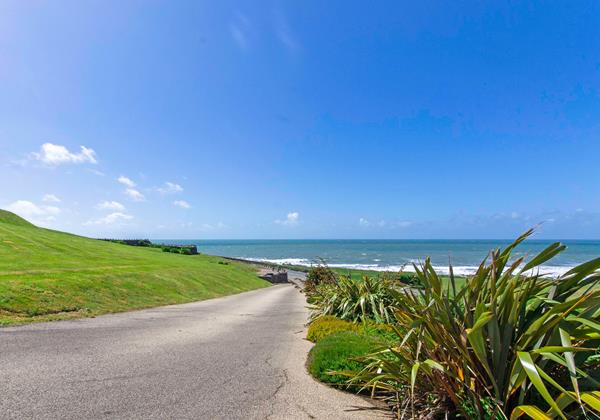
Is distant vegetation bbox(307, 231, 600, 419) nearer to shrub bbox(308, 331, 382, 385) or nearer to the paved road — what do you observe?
shrub bbox(308, 331, 382, 385)

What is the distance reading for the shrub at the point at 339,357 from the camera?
523 centimetres

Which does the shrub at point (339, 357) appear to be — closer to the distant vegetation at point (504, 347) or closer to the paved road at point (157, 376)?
the paved road at point (157, 376)

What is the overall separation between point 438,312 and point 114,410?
4.36 m

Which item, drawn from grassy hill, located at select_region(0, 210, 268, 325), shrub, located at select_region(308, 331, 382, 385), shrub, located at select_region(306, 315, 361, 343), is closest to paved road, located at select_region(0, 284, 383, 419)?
shrub, located at select_region(308, 331, 382, 385)

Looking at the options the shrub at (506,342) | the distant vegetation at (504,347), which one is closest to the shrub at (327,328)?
the distant vegetation at (504,347)

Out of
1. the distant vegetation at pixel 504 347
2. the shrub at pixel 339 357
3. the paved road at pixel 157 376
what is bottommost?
the paved road at pixel 157 376

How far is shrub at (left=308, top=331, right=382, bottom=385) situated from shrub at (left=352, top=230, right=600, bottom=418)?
119 cm

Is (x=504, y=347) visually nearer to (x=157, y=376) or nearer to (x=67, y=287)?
(x=157, y=376)

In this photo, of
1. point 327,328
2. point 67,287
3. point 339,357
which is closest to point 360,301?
point 327,328

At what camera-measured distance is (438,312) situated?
391 cm

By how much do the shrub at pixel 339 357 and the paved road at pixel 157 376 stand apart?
22 cm

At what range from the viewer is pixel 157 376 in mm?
5414

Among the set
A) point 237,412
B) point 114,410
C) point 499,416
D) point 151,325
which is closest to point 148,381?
point 114,410

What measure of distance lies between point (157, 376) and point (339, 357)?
318cm
